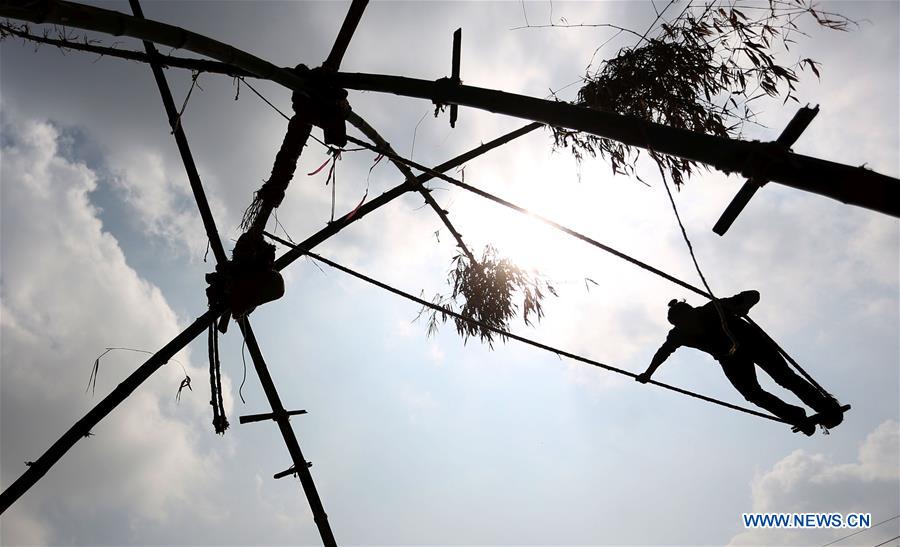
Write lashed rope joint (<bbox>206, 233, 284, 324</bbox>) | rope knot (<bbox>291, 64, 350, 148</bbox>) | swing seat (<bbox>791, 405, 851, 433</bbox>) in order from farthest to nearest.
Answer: swing seat (<bbox>791, 405, 851, 433</bbox>) → lashed rope joint (<bbox>206, 233, 284, 324</bbox>) → rope knot (<bbox>291, 64, 350, 148</bbox>)

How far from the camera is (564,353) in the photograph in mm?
4297

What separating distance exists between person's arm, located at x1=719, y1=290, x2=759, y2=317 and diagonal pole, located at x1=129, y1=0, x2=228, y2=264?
4435 millimetres

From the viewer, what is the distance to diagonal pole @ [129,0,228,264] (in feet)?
13.6

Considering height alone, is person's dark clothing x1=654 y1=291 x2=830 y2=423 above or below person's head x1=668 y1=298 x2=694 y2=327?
below

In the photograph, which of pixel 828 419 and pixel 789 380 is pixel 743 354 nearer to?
pixel 789 380

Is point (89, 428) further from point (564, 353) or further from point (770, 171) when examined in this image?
point (770, 171)

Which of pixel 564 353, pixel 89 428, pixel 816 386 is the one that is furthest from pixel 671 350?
pixel 89 428

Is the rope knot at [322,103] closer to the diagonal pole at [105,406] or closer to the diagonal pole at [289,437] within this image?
the diagonal pole at [105,406]

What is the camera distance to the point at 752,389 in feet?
15.8

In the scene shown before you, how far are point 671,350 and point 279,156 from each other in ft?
13.7

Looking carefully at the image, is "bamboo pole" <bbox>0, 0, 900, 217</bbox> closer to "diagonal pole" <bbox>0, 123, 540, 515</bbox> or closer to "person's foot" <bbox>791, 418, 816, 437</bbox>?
"diagonal pole" <bbox>0, 123, 540, 515</bbox>

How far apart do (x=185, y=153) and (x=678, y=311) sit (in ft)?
15.7

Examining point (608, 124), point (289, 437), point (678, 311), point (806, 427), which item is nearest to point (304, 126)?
point (608, 124)

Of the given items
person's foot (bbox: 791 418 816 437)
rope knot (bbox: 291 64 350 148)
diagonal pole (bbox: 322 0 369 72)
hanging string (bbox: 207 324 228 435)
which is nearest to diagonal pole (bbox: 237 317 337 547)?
hanging string (bbox: 207 324 228 435)
